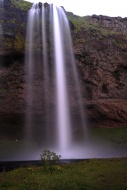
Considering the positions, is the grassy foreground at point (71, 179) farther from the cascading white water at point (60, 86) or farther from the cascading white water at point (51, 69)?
the cascading white water at point (51, 69)

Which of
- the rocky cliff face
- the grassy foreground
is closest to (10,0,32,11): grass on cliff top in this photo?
the rocky cliff face

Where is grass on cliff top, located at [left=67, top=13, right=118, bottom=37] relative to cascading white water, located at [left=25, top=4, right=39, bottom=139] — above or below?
above

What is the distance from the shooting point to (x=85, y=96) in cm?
2436

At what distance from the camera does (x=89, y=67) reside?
2453 cm

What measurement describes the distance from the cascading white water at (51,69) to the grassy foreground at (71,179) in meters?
10.0

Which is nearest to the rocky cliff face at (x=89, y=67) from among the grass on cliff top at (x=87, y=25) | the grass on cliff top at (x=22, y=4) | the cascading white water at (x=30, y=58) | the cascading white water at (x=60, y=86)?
the grass on cliff top at (x=87, y=25)

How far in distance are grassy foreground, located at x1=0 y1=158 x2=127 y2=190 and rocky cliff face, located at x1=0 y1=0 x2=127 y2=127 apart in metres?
11.0

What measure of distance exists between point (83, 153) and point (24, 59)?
843cm

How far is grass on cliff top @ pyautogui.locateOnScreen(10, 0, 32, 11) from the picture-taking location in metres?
24.2

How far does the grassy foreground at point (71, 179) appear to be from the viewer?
959 centimetres

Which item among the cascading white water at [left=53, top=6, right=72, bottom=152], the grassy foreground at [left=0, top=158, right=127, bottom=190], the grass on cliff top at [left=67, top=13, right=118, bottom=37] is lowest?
the grassy foreground at [left=0, top=158, right=127, bottom=190]

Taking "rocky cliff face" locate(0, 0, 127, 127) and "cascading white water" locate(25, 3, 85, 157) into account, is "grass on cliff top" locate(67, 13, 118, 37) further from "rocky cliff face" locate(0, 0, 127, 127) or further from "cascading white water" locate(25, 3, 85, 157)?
"cascading white water" locate(25, 3, 85, 157)

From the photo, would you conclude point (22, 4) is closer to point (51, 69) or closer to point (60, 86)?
point (51, 69)

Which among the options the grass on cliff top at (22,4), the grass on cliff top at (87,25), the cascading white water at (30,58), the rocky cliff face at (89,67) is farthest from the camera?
the grass on cliff top at (87,25)
